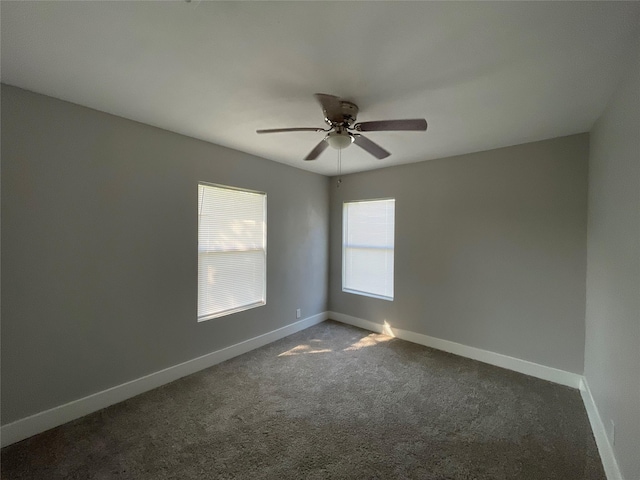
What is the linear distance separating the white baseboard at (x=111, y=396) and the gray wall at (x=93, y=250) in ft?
0.19

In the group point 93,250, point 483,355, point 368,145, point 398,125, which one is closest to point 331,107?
point 398,125

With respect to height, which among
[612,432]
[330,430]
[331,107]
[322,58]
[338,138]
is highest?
[322,58]

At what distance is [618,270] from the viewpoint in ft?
5.76

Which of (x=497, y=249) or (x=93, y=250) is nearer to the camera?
(x=93, y=250)

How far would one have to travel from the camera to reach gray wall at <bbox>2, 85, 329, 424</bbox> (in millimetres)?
1970

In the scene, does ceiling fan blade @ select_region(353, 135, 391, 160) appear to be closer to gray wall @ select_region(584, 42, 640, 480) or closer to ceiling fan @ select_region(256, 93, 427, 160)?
ceiling fan @ select_region(256, 93, 427, 160)

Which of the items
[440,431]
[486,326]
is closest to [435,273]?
[486,326]

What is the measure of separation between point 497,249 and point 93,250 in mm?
4033

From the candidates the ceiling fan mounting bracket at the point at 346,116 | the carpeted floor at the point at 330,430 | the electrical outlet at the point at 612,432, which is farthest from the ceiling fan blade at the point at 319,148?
the electrical outlet at the point at 612,432

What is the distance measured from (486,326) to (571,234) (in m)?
1.31

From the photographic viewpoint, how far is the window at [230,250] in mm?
3145

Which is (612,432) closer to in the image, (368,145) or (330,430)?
(330,430)

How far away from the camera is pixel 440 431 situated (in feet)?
6.97

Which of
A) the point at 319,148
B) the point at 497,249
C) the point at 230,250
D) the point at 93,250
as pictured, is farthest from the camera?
the point at 230,250
